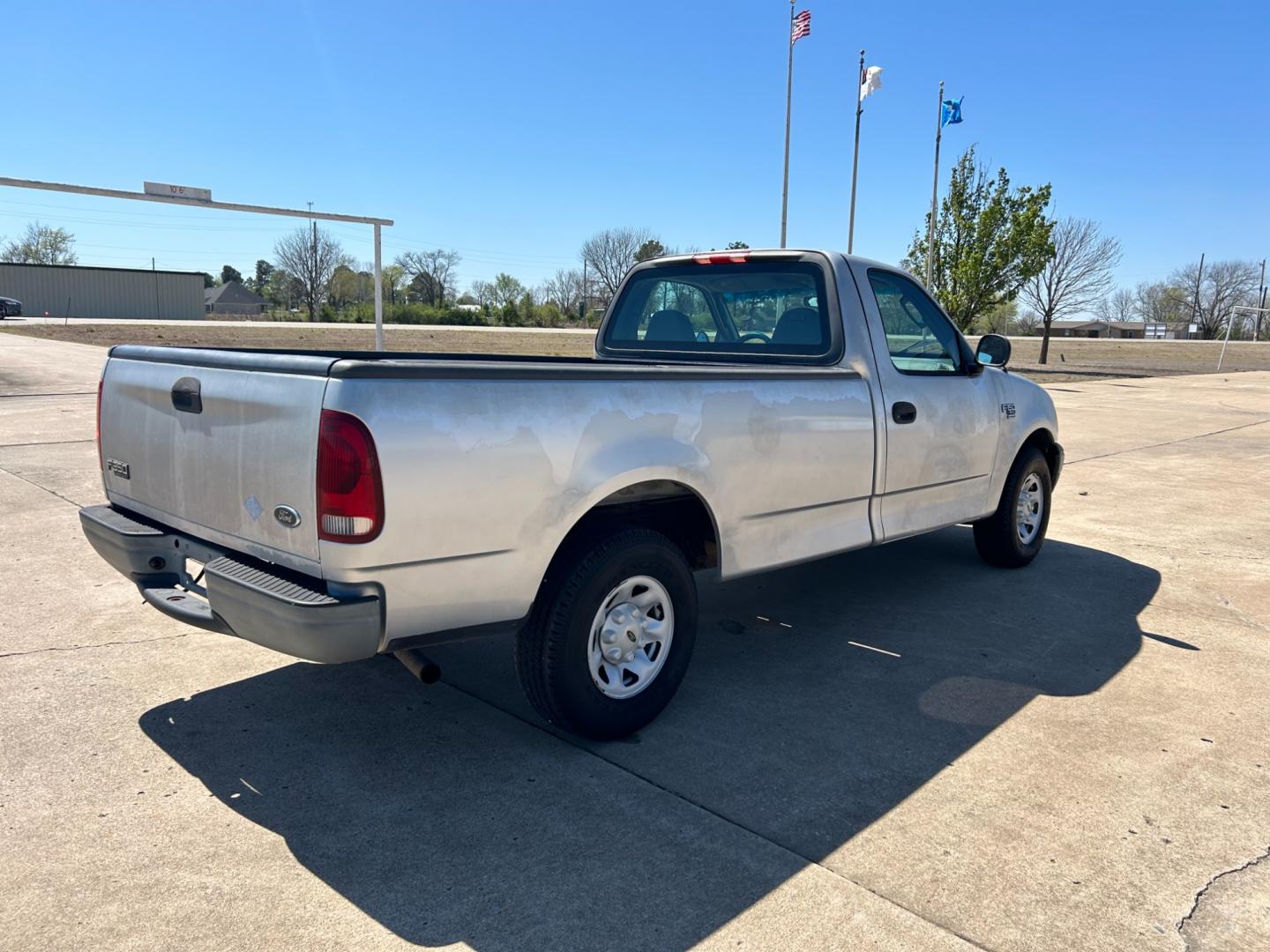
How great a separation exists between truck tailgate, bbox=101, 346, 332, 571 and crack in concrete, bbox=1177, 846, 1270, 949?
2.68 m

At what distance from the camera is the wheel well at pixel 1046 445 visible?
615 cm

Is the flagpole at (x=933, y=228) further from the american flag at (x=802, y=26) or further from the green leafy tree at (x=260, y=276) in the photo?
the green leafy tree at (x=260, y=276)

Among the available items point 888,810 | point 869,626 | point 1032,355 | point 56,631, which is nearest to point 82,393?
point 56,631

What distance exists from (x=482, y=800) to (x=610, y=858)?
1.79 feet

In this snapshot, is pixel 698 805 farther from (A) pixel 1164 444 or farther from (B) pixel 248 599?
(A) pixel 1164 444

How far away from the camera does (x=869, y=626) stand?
507cm

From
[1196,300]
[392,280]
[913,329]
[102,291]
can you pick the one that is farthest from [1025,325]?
[913,329]

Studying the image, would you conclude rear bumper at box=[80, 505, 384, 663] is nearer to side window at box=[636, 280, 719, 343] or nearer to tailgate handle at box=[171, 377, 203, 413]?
tailgate handle at box=[171, 377, 203, 413]

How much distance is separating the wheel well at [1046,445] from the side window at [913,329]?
1.03m

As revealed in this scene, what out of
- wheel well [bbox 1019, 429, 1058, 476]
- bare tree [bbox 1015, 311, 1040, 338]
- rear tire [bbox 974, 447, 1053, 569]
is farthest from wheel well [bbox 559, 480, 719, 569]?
bare tree [bbox 1015, 311, 1040, 338]

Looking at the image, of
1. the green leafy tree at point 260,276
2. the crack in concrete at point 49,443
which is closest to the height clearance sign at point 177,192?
the crack in concrete at point 49,443

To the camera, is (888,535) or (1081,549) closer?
(888,535)

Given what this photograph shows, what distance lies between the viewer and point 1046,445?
20.7 feet

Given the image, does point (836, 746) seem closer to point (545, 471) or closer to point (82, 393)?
point (545, 471)
